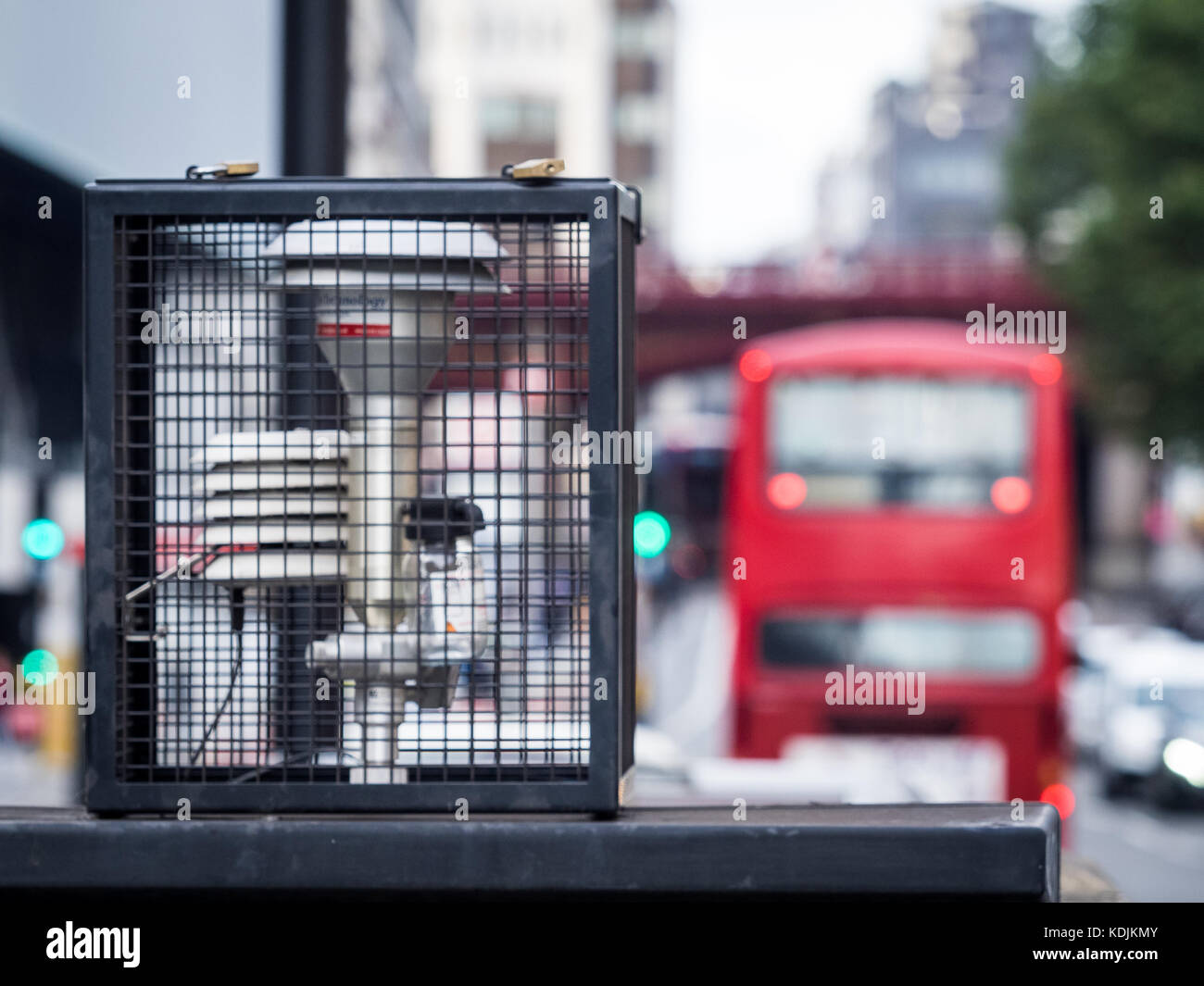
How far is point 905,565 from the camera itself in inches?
451

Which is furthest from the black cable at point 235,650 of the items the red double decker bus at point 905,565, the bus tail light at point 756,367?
the bus tail light at point 756,367

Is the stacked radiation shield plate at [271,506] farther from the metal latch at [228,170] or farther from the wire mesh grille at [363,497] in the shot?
the metal latch at [228,170]

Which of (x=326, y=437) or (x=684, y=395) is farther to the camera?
(x=684, y=395)

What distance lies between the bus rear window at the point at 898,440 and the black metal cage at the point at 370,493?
9.51 meters

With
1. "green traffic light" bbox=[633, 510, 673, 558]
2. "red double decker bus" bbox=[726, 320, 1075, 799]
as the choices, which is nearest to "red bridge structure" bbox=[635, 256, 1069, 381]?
"red double decker bus" bbox=[726, 320, 1075, 799]

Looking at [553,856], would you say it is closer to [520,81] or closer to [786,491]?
[786,491]

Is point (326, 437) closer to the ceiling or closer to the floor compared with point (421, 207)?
closer to the floor

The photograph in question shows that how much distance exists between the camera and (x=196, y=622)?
1954 mm

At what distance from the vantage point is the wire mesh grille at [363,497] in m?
1.87

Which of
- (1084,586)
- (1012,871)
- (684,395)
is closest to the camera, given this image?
(1012,871)

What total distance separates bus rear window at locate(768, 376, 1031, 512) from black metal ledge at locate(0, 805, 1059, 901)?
9.67 metres

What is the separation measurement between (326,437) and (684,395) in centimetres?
9938

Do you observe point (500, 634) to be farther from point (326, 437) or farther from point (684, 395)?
point (684, 395)

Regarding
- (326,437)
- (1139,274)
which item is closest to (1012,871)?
(326,437)
